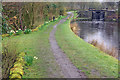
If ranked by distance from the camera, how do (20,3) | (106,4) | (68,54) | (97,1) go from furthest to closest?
(106,4) < (97,1) < (20,3) < (68,54)

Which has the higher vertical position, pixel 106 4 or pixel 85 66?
pixel 106 4

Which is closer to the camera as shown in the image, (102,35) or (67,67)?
(67,67)

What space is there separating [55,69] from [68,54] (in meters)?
2.59

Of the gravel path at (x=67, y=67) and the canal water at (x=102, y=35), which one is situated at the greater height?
the gravel path at (x=67, y=67)

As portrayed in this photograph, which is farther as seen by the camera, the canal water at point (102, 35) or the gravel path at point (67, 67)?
the canal water at point (102, 35)

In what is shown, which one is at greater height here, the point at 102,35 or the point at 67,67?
the point at 67,67

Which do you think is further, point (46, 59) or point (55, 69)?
point (46, 59)

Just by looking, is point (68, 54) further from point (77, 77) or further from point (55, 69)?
point (77, 77)

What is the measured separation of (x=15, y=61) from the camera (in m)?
7.50

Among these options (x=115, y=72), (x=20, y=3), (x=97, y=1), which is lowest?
(x=115, y=72)

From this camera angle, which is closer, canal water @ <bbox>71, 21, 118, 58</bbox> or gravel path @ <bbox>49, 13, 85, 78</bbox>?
gravel path @ <bbox>49, 13, 85, 78</bbox>

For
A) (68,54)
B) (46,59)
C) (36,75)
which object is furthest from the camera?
(68,54)

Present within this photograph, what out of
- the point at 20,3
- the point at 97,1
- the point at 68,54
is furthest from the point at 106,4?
the point at 68,54

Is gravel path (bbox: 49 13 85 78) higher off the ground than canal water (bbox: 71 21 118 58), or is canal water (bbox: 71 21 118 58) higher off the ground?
gravel path (bbox: 49 13 85 78)
